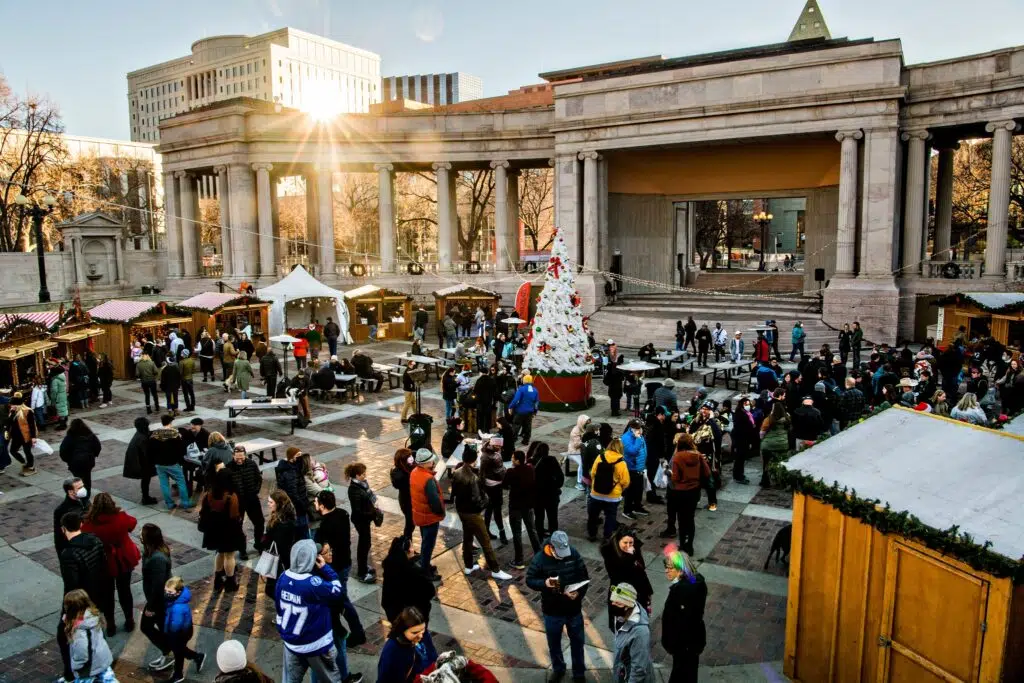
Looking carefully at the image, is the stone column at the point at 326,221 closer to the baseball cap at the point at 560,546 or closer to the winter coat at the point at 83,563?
the winter coat at the point at 83,563

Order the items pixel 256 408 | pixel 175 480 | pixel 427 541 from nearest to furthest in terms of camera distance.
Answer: pixel 427 541 → pixel 175 480 → pixel 256 408

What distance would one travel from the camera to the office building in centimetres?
14375

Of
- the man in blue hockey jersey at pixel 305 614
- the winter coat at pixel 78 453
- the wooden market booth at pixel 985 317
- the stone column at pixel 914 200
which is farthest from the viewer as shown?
the stone column at pixel 914 200

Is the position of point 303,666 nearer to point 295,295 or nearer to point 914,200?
point 295,295

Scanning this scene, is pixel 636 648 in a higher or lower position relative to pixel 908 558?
lower

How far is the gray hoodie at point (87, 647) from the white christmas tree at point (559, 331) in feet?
43.8

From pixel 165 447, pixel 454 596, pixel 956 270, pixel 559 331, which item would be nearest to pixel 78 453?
pixel 165 447

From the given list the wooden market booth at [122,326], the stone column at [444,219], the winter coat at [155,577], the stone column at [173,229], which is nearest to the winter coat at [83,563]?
the winter coat at [155,577]

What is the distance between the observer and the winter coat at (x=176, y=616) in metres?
6.86

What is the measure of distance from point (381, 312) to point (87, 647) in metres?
26.4

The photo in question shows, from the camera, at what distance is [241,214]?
37844 mm

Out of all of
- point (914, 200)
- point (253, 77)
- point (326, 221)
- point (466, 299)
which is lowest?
point (466, 299)

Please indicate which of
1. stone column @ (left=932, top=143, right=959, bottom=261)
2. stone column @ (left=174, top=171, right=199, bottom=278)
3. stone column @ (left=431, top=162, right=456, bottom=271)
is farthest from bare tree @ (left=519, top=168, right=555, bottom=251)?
stone column @ (left=932, top=143, right=959, bottom=261)

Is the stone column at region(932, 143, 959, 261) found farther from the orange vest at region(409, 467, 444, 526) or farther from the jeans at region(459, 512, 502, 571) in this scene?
the orange vest at region(409, 467, 444, 526)
